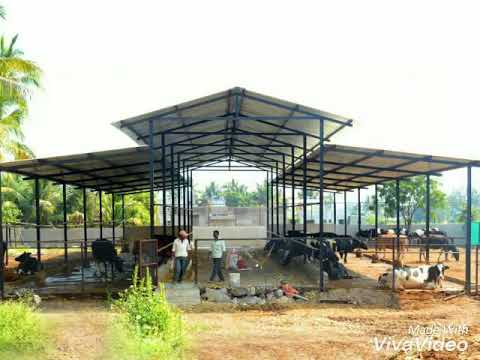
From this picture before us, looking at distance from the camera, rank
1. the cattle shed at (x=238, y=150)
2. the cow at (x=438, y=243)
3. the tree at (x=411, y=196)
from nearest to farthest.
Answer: the cattle shed at (x=238, y=150) < the cow at (x=438, y=243) < the tree at (x=411, y=196)

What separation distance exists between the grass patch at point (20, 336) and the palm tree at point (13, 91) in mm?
10999

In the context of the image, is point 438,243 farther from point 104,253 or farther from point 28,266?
point 28,266

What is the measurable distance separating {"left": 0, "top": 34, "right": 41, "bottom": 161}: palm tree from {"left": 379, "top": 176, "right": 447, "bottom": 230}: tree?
22.6 m

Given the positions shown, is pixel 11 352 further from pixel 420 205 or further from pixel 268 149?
pixel 420 205

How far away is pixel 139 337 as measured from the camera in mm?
6176

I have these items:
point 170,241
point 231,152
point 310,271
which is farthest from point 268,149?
point 310,271

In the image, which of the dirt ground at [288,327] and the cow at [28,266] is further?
the cow at [28,266]

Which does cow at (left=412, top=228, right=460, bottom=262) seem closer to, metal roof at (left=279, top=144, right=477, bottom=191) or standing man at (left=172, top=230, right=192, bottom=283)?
metal roof at (left=279, top=144, right=477, bottom=191)

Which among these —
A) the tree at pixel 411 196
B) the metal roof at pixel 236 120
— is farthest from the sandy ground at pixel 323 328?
the tree at pixel 411 196

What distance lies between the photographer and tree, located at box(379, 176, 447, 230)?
34969 millimetres

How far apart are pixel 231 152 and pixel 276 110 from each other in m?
9.32

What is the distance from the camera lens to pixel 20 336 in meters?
6.77

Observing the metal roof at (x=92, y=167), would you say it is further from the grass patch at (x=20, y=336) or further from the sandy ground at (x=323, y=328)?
the grass patch at (x=20, y=336)

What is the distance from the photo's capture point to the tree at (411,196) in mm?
34969
